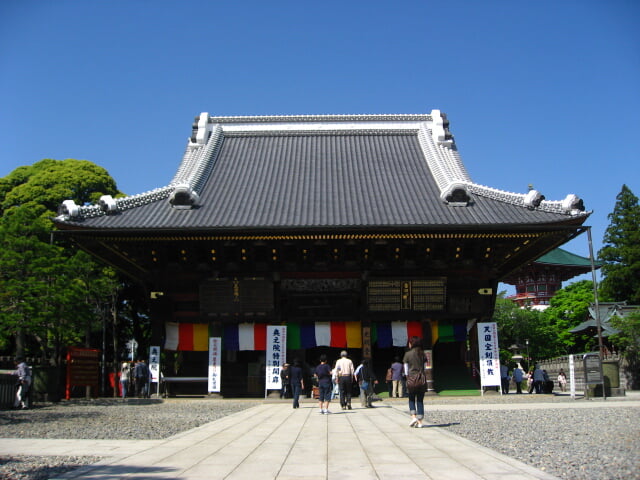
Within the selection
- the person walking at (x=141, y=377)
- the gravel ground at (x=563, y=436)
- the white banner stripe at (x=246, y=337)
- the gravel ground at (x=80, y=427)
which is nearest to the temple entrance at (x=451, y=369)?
the white banner stripe at (x=246, y=337)

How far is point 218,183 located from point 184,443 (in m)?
17.9

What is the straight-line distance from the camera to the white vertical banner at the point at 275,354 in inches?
902

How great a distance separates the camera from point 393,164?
28.5 metres

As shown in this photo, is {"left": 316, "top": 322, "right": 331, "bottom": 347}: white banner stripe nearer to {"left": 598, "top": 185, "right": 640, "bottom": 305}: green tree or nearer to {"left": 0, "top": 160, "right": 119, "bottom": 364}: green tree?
{"left": 0, "top": 160, "right": 119, "bottom": 364}: green tree

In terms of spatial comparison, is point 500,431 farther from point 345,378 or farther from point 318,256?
point 318,256

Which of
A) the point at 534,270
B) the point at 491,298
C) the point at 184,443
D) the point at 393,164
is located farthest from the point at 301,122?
the point at 534,270

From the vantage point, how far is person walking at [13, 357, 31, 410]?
1930 cm

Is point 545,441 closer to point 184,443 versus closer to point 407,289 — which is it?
point 184,443

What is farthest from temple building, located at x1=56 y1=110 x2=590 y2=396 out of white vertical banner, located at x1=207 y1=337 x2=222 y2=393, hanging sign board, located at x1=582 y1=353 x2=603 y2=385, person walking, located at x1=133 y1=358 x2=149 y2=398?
hanging sign board, located at x1=582 y1=353 x2=603 y2=385

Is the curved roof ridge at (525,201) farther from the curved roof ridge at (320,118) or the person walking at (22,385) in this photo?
the person walking at (22,385)

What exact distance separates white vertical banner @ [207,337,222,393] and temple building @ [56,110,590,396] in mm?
744

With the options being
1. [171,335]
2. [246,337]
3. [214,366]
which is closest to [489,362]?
[246,337]

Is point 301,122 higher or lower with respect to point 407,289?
higher

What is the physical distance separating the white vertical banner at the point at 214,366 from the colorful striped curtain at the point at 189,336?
42.7 inches
